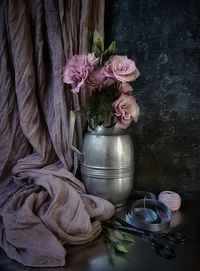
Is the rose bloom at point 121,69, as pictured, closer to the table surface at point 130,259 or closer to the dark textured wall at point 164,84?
the dark textured wall at point 164,84

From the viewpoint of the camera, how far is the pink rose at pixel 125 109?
702 millimetres

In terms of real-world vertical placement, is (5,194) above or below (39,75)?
below

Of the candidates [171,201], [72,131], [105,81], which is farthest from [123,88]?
[171,201]

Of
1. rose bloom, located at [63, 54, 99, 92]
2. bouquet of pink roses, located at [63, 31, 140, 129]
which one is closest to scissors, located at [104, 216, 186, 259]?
bouquet of pink roses, located at [63, 31, 140, 129]

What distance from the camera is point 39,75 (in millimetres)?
836

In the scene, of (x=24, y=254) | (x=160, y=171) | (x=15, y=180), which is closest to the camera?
(x=24, y=254)

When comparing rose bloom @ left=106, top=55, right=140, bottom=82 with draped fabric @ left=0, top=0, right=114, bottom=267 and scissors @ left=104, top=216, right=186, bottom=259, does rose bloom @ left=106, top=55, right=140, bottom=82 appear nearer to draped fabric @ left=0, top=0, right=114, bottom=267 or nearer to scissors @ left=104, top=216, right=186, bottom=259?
draped fabric @ left=0, top=0, right=114, bottom=267

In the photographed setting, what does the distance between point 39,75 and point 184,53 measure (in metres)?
0.46

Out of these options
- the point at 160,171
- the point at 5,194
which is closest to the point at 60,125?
the point at 5,194

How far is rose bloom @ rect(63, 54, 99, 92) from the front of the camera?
2.25 ft

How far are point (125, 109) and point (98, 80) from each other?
11 centimetres

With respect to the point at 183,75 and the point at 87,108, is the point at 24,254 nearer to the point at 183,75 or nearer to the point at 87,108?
the point at 87,108

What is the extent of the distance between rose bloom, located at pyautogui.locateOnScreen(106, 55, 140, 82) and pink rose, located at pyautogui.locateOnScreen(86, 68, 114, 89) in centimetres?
2

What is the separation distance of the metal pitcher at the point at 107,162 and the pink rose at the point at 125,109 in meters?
0.05
